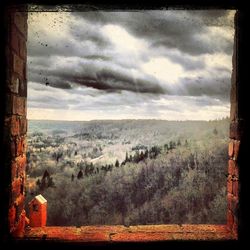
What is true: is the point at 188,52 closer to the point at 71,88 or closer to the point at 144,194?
the point at 71,88

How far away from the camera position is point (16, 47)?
1766mm

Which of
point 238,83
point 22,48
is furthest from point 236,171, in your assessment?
point 22,48

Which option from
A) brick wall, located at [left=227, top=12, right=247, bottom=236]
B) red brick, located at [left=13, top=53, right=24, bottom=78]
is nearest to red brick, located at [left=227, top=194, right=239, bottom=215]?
brick wall, located at [left=227, top=12, right=247, bottom=236]

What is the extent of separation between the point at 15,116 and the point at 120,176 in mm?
2813

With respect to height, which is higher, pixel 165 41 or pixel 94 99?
pixel 165 41

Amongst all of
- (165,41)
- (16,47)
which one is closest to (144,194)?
(165,41)

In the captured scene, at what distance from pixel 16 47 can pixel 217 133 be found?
12.7ft

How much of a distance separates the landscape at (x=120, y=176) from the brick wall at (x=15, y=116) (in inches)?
45.9

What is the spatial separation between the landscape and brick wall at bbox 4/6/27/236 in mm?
1165

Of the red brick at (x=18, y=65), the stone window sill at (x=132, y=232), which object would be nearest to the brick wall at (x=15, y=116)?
the red brick at (x=18, y=65)

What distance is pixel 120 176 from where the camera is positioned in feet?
14.4

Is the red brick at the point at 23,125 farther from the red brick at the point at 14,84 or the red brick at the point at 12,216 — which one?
the red brick at the point at 12,216

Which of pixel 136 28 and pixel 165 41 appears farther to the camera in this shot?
pixel 165 41

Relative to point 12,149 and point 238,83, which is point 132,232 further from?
point 238,83
